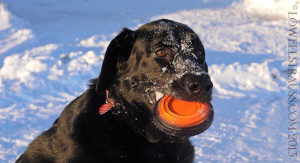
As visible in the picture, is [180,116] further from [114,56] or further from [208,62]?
[208,62]

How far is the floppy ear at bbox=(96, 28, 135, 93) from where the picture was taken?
3312 mm

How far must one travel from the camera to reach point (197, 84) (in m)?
2.91

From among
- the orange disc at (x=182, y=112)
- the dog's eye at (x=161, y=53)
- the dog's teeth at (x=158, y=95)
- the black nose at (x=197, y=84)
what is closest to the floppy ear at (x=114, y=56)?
the dog's eye at (x=161, y=53)

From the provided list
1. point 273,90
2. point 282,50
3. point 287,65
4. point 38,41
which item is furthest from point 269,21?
point 38,41

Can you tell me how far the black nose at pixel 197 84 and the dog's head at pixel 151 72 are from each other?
6cm

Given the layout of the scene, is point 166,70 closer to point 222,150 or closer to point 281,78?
point 222,150

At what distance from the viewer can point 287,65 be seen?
26.9 feet

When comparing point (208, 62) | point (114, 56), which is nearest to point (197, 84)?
point (114, 56)

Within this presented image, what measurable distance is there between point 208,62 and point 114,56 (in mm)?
5305

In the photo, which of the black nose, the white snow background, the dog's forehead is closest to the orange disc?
the black nose

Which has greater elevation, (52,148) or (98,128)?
(98,128)

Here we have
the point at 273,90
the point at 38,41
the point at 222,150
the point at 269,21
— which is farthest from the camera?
the point at 269,21

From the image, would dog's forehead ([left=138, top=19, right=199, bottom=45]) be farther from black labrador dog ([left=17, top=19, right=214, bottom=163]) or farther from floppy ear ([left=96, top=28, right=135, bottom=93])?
floppy ear ([left=96, top=28, right=135, bottom=93])

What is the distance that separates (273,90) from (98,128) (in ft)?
16.2
